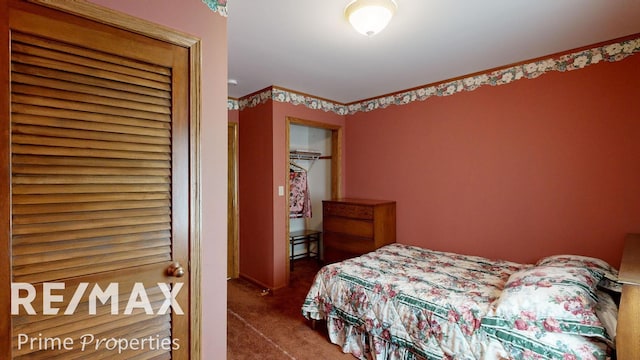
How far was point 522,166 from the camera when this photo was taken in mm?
2607

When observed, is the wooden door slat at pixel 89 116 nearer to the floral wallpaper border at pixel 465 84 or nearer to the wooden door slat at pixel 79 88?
the wooden door slat at pixel 79 88

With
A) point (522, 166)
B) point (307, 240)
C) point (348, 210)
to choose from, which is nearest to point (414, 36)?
point (522, 166)

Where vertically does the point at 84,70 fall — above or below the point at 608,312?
above

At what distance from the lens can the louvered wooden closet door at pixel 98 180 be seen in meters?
1.00

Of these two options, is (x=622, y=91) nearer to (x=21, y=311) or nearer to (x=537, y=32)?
(x=537, y=32)

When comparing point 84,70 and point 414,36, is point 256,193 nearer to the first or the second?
point 414,36

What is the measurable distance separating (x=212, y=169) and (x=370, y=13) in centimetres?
120

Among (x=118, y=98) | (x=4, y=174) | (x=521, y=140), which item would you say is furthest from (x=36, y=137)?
(x=521, y=140)

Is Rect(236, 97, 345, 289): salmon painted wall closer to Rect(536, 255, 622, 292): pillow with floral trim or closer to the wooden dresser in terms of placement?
the wooden dresser

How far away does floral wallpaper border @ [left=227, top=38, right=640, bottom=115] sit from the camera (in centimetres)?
220

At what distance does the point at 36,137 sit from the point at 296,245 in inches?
146

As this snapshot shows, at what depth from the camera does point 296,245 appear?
448 centimetres

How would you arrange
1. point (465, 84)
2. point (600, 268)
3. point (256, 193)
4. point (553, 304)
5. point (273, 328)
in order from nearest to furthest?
point (553, 304), point (600, 268), point (273, 328), point (465, 84), point (256, 193)

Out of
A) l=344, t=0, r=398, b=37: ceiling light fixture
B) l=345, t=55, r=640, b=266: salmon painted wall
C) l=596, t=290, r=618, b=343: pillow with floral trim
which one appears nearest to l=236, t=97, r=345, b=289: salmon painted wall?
l=345, t=55, r=640, b=266: salmon painted wall
